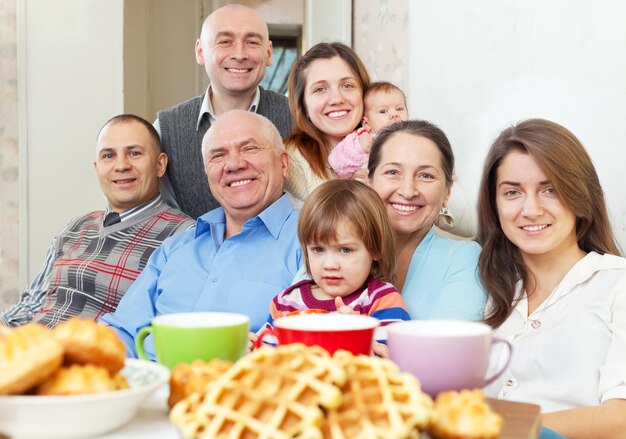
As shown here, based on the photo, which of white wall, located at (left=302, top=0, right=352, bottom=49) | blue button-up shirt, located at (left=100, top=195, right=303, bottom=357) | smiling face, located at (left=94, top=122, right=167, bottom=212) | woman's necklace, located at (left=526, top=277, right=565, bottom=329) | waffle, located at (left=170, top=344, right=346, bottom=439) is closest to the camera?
waffle, located at (left=170, top=344, right=346, bottom=439)

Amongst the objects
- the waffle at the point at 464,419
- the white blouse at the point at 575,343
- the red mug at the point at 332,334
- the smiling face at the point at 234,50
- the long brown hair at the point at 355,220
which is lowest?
the white blouse at the point at 575,343

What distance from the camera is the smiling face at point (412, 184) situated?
1689mm

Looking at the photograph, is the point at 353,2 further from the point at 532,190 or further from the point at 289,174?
the point at 532,190

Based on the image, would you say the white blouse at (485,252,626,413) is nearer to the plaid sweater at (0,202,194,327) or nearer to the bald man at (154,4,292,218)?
the plaid sweater at (0,202,194,327)

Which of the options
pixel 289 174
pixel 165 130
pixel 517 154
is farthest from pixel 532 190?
pixel 165 130

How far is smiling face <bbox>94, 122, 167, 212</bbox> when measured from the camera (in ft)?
8.19

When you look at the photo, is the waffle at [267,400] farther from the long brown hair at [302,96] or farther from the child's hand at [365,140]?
the long brown hair at [302,96]

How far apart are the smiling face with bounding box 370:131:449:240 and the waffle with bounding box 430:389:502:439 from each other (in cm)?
98

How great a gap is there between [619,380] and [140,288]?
1255 mm

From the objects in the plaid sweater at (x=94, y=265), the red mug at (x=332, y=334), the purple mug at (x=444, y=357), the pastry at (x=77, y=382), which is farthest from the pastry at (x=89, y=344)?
the plaid sweater at (x=94, y=265)

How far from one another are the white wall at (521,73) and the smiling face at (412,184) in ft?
1.36

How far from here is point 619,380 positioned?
1.30m

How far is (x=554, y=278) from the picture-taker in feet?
5.10

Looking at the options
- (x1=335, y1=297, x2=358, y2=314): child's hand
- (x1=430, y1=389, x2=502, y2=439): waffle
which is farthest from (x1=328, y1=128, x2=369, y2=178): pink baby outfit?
(x1=430, y1=389, x2=502, y2=439): waffle
